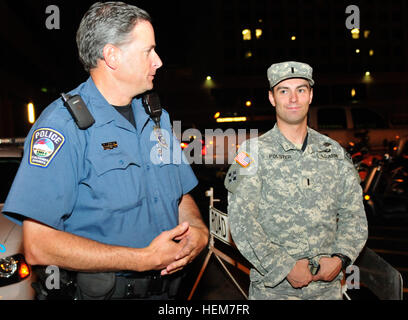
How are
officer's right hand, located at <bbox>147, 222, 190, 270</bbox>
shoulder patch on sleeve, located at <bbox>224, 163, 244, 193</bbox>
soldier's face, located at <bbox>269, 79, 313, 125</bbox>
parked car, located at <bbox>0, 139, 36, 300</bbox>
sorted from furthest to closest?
parked car, located at <bbox>0, 139, 36, 300</bbox>, soldier's face, located at <bbox>269, 79, 313, 125</bbox>, shoulder patch on sleeve, located at <bbox>224, 163, 244, 193</bbox>, officer's right hand, located at <bbox>147, 222, 190, 270</bbox>

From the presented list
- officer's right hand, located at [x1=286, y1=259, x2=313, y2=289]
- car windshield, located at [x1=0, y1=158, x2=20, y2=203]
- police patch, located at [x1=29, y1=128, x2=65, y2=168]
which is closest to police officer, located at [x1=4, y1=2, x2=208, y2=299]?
police patch, located at [x1=29, y1=128, x2=65, y2=168]

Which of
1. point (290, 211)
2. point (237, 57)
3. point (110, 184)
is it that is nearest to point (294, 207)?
point (290, 211)

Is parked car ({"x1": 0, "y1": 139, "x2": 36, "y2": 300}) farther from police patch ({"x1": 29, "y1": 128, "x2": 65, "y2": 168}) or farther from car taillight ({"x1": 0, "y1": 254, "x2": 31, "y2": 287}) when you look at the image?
police patch ({"x1": 29, "y1": 128, "x2": 65, "y2": 168})

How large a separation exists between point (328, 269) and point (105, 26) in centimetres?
176

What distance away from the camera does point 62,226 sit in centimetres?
148

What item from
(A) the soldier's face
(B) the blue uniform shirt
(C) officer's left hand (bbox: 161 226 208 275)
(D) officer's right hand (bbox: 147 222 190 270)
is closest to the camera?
(B) the blue uniform shirt

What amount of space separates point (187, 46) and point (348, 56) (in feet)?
58.4

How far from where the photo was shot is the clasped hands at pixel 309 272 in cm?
201

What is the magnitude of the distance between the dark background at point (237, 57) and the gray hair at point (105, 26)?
29.1 feet

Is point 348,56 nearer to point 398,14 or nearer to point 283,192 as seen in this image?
point 398,14

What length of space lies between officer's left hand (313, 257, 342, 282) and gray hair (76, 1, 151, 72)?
64.2 inches

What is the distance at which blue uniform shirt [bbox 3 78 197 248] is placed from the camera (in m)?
1.40

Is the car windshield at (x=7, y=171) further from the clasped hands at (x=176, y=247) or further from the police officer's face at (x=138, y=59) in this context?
the clasped hands at (x=176, y=247)
